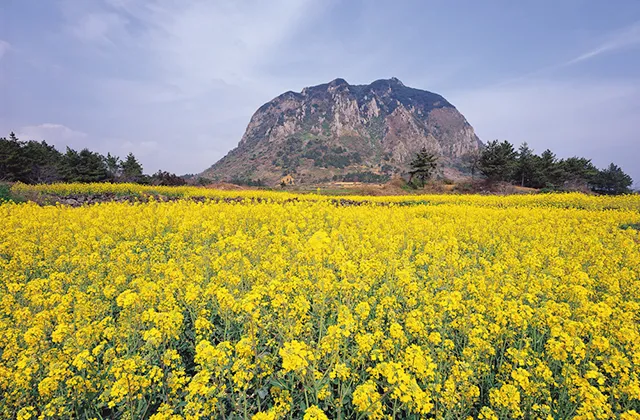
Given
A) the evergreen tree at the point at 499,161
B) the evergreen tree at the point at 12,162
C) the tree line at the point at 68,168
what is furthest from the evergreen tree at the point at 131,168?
the evergreen tree at the point at 499,161

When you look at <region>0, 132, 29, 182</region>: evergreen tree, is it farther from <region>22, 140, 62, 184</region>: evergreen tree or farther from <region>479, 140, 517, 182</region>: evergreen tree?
<region>479, 140, 517, 182</region>: evergreen tree

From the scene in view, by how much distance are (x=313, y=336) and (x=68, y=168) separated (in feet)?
166

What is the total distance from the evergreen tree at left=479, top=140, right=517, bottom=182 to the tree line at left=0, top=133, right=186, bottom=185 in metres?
46.8

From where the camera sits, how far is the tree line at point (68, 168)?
3550 centimetres

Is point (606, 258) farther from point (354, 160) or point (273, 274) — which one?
point (354, 160)

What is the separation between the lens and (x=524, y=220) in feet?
38.5

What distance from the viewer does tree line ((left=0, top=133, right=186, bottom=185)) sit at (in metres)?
35.5

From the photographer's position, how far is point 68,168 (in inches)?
1561

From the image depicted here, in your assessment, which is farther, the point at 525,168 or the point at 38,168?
the point at 525,168

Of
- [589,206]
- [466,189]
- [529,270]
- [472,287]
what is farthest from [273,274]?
[466,189]

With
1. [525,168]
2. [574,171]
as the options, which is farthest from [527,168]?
[574,171]

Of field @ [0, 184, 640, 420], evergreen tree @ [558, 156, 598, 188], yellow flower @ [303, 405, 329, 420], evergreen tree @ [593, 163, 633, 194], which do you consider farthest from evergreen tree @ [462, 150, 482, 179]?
yellow flower @ [303, 405, 329, 420]

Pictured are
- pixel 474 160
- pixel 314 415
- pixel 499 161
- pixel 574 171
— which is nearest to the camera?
pixel 314 415

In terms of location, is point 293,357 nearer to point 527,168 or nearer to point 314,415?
point 314,415
